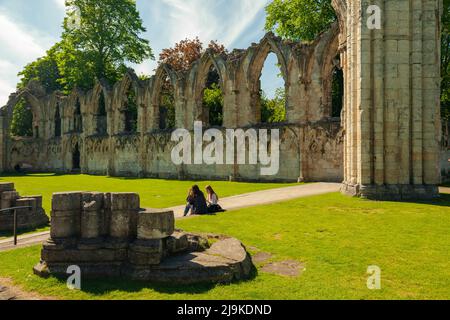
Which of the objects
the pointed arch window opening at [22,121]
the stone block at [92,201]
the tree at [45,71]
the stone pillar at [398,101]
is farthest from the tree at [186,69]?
the stone block at [92,201]

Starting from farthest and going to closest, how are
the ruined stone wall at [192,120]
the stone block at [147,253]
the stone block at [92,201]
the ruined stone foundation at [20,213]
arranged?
the ruined stone wall at [192,120]
the ruined stone foundation at [20,213]
the stone block at [92,201]
the stone block at [147,253]

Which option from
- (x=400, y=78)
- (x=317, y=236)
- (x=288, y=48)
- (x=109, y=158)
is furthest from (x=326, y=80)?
(x=109, y=158)

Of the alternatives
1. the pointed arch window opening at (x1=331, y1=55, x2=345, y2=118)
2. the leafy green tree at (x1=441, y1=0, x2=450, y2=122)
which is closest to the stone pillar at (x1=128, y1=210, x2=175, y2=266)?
the leafy green tree at (x1=441, y1=0, x2=450, y2=122)

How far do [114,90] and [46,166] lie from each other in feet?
48.0

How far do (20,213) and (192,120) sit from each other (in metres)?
15.9

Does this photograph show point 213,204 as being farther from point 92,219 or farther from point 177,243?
point 92,219

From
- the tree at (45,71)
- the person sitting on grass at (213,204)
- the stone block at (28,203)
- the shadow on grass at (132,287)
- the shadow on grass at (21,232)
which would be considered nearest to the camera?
the shadow on grass at (132,287)

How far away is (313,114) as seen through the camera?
19188 mm

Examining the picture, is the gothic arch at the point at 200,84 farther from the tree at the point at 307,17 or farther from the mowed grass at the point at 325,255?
the mowed grass at the point at 325,255

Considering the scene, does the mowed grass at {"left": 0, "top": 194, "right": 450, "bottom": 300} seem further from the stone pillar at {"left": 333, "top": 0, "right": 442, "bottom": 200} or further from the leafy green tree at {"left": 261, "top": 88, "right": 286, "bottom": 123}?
the leafy green tree at {"left": 261, "top": 88, "right": 286, "bottom": 123}

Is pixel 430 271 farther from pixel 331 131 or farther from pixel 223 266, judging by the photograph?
pixel 331 131

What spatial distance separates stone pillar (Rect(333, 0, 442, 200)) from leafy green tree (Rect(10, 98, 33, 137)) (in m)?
42.4

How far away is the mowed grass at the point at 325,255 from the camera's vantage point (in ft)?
14.5

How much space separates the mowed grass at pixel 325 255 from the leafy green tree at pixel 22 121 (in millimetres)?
41847
